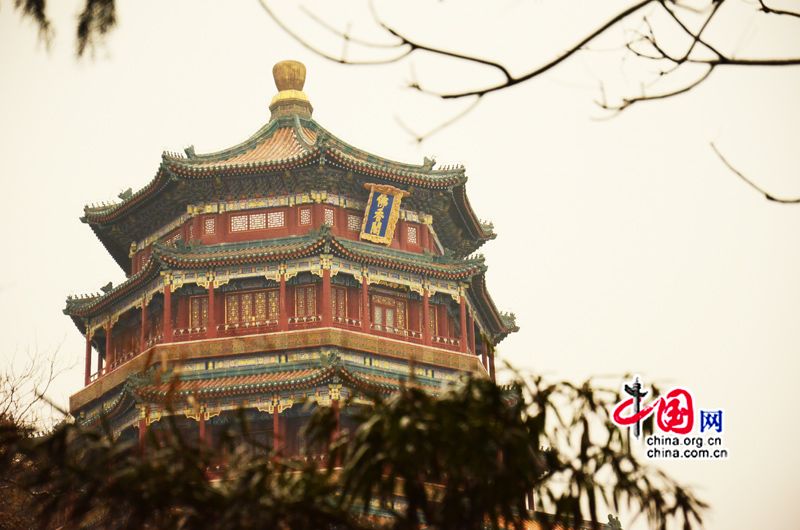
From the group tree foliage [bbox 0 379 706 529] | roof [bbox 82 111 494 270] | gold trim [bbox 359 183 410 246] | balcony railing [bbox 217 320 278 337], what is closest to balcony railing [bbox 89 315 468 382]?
balcony railing [bbox 217 320 278 337]

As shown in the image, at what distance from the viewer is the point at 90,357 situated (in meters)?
35.5

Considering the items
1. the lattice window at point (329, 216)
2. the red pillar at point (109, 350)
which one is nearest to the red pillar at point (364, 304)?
the lattice window at point (329, 216)

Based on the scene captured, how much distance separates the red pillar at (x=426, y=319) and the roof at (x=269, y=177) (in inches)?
115

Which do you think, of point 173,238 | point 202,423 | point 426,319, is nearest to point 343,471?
point 202,423

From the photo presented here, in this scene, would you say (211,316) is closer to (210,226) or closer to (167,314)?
(167,314)

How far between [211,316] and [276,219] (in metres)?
3.19

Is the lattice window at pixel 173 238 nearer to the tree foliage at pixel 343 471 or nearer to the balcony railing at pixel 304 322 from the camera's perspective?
the balcony railing at pixel 304 322

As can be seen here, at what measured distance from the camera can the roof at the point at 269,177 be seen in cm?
3334

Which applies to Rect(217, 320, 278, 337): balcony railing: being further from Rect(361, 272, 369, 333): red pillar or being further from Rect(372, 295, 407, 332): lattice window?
Rect(372, 295, 407, 332): lattice window

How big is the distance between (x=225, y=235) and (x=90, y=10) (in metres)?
26.8

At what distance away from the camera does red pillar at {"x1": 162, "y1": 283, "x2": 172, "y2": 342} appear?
105 feet

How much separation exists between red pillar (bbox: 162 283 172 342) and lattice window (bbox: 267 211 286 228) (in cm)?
309

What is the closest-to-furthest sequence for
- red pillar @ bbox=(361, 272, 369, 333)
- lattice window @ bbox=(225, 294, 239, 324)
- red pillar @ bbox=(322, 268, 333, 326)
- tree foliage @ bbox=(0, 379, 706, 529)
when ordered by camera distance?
tree foliage @ bbox=(0, 379, 706, 529)
red pillar @ bbox=(322, 268, 333, 326)
red pillar @ bbox=(361, 272, 369, 333)
lattice window @ bbox=(225, 294, 239, 324)

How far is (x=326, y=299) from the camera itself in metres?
32.2
